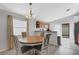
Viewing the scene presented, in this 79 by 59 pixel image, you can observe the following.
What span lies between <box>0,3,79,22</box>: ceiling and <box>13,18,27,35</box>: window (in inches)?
7.2

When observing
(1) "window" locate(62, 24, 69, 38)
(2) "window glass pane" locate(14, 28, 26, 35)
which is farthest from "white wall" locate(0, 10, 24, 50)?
(1) "window" locate(62, 24, 69, 38)

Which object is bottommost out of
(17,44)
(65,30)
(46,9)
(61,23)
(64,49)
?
(64,49)

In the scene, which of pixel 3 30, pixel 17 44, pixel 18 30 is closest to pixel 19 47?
pixel 17 44

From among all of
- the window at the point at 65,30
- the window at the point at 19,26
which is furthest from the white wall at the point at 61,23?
the window at the point at 19,26

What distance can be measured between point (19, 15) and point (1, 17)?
38cm

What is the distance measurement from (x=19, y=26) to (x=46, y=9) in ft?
2.35

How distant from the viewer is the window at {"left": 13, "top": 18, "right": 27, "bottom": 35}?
268cm

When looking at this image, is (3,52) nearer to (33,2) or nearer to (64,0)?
(33,2)

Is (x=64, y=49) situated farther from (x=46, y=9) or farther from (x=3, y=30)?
(x=3, y=30)

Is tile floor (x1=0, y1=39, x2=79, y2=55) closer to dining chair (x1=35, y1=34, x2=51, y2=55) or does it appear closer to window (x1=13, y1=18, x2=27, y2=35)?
dining chair (x1=35, y1=34, x2=51, y2=55)

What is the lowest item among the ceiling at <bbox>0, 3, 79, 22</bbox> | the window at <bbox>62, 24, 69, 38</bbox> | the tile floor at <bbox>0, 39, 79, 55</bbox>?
the tile floor at <bbox>0, 39, 79, 55</bbox>

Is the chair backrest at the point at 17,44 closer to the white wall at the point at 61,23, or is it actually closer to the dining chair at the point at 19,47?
the dining chair at the point at 19,47

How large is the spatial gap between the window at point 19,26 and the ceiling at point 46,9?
18 centimetres

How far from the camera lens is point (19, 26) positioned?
8.91 ft
